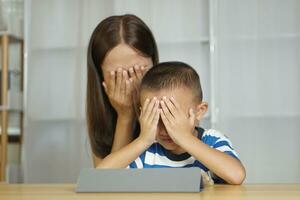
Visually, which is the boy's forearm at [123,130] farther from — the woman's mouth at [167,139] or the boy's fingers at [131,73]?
the woman's mouth at [167,139]

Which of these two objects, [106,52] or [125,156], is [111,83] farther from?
[125,156]

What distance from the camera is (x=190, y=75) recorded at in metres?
1.10

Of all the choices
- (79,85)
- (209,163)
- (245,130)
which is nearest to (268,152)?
(245,130)

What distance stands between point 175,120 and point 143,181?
1.15 feet

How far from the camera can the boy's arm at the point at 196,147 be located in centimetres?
92

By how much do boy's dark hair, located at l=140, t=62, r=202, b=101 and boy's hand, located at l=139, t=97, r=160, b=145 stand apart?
0.19 ft

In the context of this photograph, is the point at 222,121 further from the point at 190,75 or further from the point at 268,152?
the point at 190,75

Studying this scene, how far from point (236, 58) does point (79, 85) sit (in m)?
0.90

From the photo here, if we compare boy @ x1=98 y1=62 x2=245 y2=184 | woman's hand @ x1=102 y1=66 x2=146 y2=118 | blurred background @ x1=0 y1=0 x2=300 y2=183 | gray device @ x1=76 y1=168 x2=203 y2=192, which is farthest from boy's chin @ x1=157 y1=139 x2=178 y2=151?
blurred background @ x1=0 y1=0 x2=300 y2=183

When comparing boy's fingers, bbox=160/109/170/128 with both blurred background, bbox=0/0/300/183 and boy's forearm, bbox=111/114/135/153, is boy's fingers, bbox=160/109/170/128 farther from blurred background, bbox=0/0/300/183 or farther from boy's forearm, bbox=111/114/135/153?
blurred background, bbox=0/0/300/183

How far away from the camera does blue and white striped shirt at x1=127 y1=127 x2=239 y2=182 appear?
1.08m

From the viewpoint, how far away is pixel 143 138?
1006 mm

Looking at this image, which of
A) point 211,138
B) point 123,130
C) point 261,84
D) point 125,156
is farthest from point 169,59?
point 125,156

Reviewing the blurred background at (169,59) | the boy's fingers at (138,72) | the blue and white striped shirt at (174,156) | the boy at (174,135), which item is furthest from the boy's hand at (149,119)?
the blurred background at (169,59)
